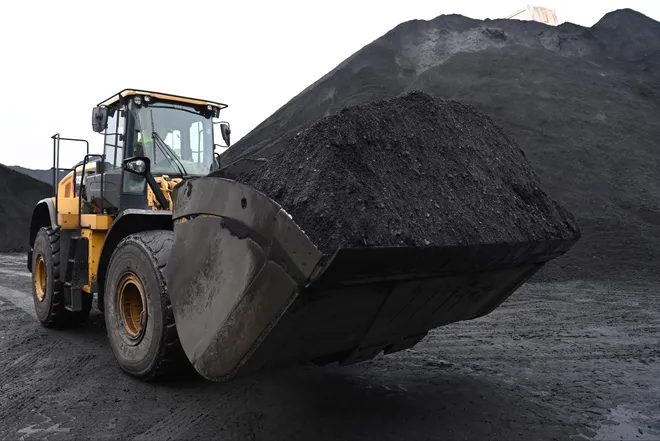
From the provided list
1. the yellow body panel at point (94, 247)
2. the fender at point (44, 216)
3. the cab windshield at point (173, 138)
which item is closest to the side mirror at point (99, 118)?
the cab windshield at point (173, 138)

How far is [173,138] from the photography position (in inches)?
202

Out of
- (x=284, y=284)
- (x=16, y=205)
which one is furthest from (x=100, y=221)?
(x=16, y=205)

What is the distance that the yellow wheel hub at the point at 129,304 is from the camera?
4000mm

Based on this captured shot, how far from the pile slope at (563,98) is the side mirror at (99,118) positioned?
8025 millimetres

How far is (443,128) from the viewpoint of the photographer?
122 inches

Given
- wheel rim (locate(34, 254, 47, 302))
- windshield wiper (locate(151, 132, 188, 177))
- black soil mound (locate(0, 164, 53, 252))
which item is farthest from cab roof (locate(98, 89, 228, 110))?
black soil mound (locate(0, 164, 53, 252))

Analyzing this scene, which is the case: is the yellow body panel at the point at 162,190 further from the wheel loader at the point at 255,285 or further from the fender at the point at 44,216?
the fender at the point at 44,216

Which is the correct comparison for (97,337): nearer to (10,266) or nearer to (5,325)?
(5,325)

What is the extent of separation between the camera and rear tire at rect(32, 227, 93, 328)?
5477 mm

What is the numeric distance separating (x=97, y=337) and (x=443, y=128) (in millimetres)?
4387

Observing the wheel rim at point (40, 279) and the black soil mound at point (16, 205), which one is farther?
the black soil mound at point (16, 205)

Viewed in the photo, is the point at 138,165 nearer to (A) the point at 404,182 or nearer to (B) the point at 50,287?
(B) the point at 50,287

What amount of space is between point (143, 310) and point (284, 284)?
6.16ft

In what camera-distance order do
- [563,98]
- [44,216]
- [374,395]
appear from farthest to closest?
[563,98] < [44,216] < [374,395]
